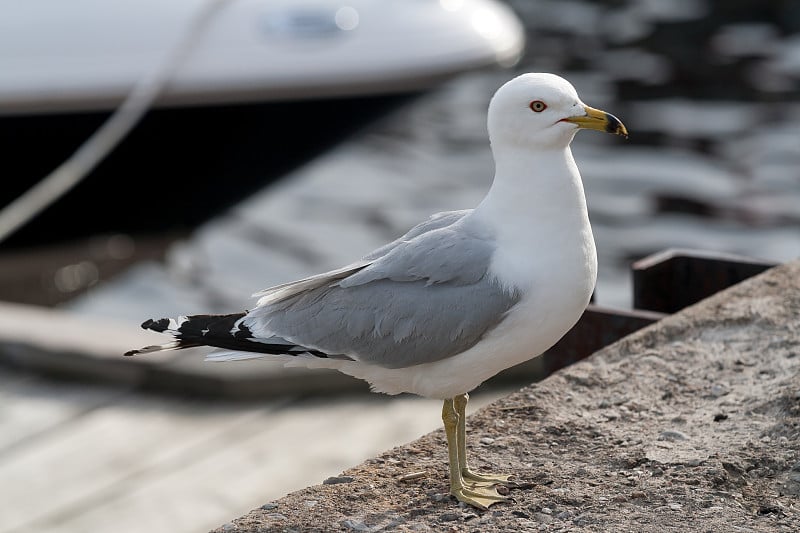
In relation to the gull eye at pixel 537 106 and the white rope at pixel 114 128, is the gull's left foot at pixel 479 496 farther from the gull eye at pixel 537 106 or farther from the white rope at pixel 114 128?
the white rope at pixel 114 128

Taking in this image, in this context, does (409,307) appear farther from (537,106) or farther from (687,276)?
(687,276)

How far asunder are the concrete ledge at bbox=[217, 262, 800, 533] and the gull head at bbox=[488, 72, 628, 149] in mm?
611

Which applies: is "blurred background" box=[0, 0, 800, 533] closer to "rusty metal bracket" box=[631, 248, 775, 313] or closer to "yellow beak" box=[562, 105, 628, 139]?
"rusty metal bracket" box=[631, 248, 775, 313]

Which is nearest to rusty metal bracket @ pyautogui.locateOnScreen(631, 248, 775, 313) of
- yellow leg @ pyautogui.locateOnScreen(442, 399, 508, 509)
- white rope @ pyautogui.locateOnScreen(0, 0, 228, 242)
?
yellow leg @ pyautogui.locateOnScreen(442, 399, 508, 509)

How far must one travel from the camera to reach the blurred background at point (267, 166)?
206 inches

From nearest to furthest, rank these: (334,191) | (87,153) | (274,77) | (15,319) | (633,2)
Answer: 1. (15,319)
2. (87,153)
3. (274,77)
4. (334,191)
5. (633,2)

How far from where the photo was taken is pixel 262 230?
7.98 meters

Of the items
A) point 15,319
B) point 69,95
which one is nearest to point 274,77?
point 69,95

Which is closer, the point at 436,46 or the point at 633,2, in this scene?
the point at 436,46

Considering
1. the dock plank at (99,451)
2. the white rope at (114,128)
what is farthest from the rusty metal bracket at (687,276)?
the white rope at (114,128)

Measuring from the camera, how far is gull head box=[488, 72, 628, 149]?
2346 mm

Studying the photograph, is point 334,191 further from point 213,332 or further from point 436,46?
point 213,332

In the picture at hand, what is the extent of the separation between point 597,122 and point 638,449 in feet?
2.09

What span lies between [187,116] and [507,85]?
5.71 metres
